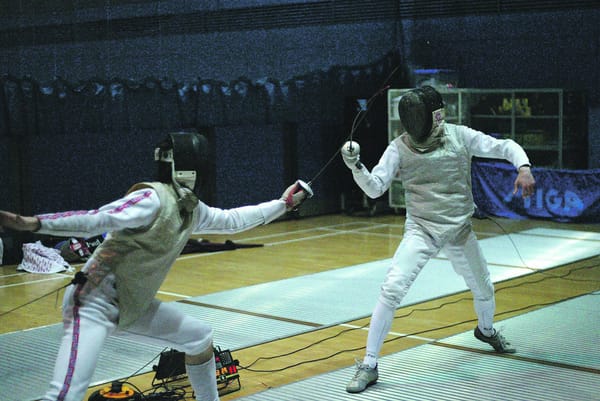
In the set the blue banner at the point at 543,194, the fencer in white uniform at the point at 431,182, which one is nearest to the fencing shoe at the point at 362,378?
the fencer in white uniform at the point at 431,182

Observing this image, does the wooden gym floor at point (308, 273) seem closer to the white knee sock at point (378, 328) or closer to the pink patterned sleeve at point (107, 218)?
the white knee sock at point (378, 328)

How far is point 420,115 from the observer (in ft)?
12.3

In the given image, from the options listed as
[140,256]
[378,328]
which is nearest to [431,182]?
[378,328]

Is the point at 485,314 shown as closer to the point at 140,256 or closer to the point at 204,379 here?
the point at 204,379

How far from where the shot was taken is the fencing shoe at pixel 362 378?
3.48m

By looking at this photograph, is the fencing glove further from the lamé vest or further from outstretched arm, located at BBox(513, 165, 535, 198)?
the lamé vest

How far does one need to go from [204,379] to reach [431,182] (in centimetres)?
140

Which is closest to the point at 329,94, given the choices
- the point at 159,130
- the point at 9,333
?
the point at 159,130

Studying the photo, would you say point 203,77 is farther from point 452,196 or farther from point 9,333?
point 452,196

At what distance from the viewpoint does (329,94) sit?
31.5 ft

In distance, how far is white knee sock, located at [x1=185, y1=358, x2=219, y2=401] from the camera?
115 inches

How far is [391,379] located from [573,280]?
2.65 m

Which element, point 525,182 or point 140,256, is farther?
point 525,182

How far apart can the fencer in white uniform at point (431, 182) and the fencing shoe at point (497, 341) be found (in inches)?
8.8
